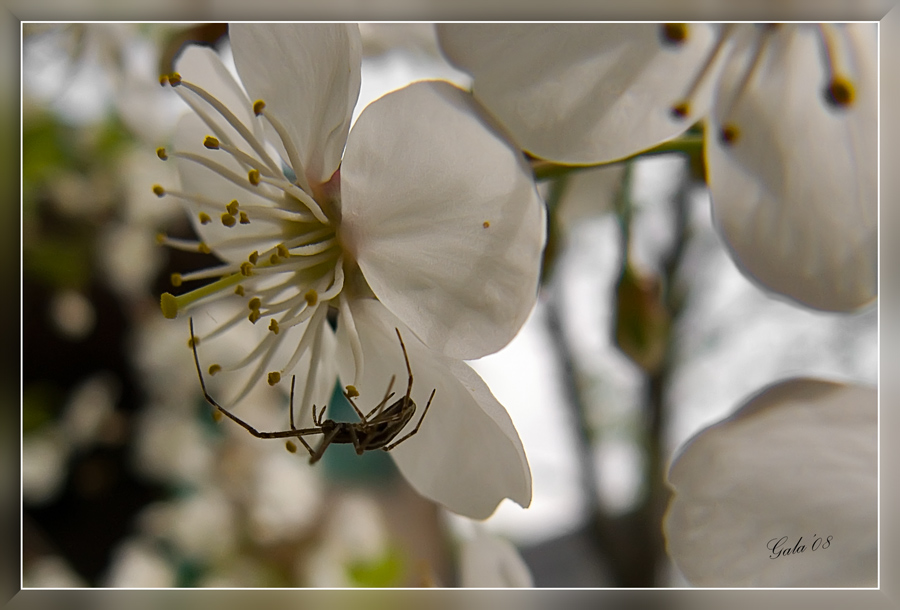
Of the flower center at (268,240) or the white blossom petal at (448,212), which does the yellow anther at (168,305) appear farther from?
the white blossom petal at (448,212)

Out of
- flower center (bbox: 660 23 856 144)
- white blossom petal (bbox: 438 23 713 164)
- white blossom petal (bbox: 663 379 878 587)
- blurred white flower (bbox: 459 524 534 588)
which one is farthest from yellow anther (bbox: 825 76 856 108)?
blurred white flower (bbox: 459 524 534 588)

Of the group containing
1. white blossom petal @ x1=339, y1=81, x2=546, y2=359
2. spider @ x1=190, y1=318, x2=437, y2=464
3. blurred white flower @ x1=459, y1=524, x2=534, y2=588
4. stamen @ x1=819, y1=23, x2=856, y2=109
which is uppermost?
stamen @ x1=819, y1=23, x2=856, y2=109

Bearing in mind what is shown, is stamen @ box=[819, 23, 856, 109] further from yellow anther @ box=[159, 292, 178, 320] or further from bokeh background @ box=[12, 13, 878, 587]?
yellow anther @ box=[159, 292, 178, 320]

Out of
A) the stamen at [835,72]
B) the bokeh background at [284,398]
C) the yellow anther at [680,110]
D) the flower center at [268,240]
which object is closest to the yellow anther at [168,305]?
the flower center at [268,240]

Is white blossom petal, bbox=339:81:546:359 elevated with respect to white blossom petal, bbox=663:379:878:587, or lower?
elevated

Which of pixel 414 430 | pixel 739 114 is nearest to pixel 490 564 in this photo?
pixel 414 430

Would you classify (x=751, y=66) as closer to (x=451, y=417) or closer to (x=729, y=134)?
(x=729, y=134)
